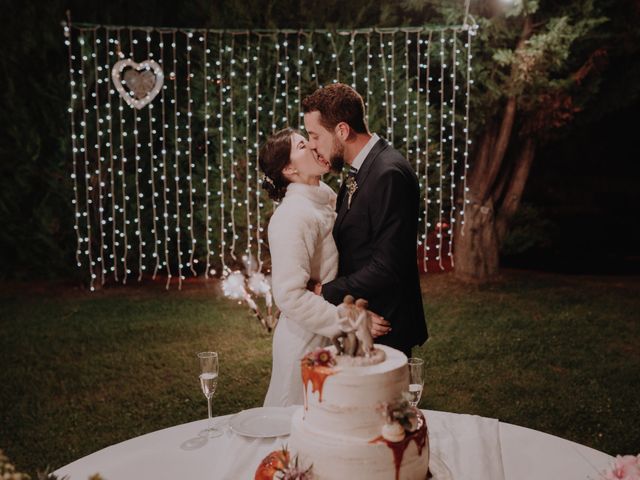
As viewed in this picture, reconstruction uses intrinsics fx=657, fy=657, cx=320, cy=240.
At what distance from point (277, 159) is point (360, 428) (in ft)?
5.49

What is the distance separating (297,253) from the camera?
9.59 ft

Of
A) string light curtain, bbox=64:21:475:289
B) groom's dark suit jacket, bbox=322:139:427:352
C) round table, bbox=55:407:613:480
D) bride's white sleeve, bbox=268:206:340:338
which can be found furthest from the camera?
string light curtain, bbox=64:21:475:289

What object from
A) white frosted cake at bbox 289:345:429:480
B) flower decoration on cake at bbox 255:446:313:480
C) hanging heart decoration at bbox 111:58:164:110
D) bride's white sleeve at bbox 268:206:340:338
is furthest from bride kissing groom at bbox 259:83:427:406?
hanging heart decoration at bbox 111:58:164:110

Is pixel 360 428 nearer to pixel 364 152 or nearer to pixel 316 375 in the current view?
pixel 316 375

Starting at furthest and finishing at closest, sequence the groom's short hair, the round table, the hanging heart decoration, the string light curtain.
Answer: the string light curtain
the hanging heart decoration
the groom's short hair
the round table

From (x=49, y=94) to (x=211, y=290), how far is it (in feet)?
11.3

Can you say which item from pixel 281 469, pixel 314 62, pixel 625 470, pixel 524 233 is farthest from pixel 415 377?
pixel 524 233

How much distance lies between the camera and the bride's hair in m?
3.23

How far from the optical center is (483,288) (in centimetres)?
952

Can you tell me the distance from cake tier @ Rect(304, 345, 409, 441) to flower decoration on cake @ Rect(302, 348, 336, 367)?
0.16ft

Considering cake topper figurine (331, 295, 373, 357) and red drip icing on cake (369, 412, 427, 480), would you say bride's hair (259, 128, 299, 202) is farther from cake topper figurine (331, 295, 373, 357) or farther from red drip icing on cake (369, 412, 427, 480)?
red drip icing on cake (369, 412, 427, 480)

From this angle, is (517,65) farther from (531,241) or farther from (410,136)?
(531,241)

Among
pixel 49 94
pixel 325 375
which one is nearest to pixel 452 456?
pixel 325 375

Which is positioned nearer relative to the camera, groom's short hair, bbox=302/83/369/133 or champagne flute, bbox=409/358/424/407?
champagne flute, bbox=409/358/424/407
